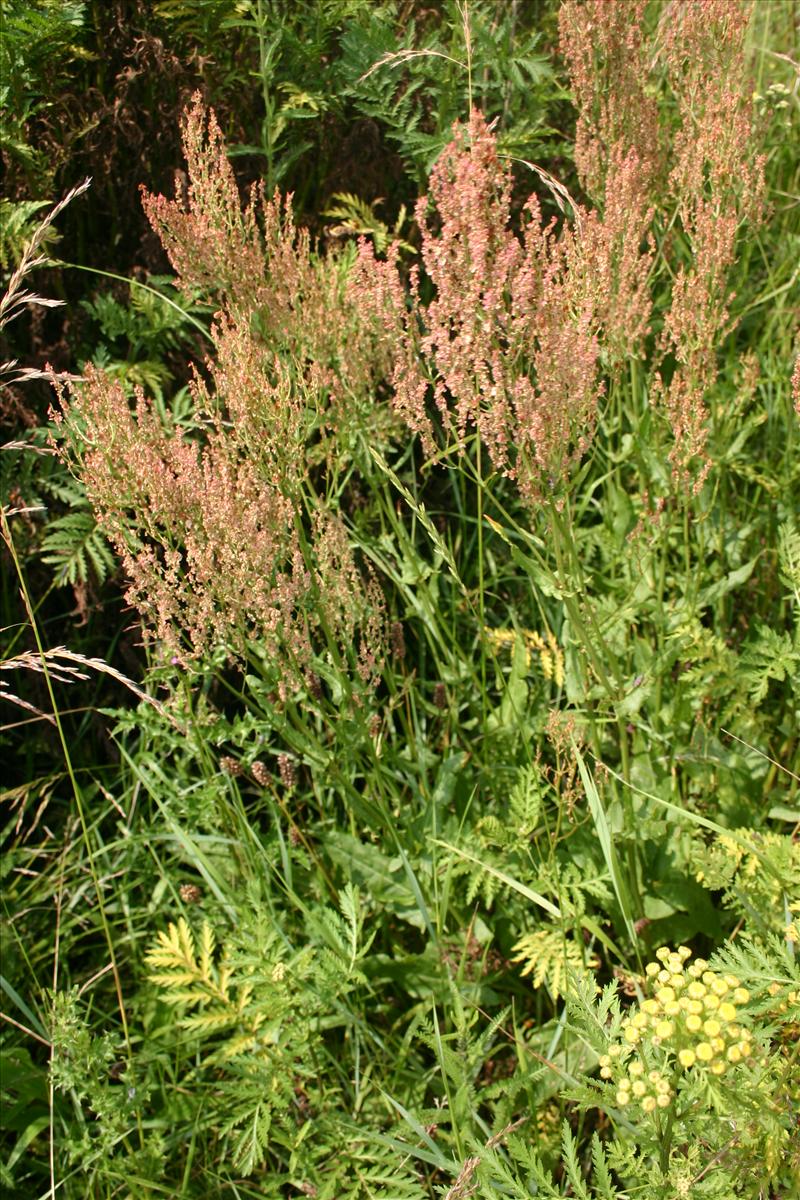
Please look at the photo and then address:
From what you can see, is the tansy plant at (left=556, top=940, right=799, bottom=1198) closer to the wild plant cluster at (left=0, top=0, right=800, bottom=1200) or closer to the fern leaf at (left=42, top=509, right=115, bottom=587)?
the wild plant cluster at (left=0, top=0, right=800, bottom=1200)

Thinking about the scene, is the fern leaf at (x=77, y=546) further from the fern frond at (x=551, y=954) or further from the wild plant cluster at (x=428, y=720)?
the fern frond at (x=551, y=954)

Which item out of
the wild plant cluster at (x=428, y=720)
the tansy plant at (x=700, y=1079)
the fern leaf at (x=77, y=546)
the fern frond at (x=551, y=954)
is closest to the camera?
the tansy plant at (x=700, y=1079)

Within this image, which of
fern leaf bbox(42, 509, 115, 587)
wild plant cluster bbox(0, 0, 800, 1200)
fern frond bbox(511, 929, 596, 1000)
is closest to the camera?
wild plant cluster bbox(0, 0, 800, 1200)

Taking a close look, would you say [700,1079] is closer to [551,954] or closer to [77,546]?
[551,954]

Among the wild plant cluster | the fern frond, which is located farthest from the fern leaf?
the fern frond

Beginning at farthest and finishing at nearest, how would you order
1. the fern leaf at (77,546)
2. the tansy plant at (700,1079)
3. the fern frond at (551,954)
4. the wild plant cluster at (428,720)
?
the fern leaf at (77,546)
the fern frond at (551,954)
the wild plant cluster at (428,720)
the tansy plant at (700,1079)

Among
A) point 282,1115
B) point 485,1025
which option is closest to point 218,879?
point 282,1115

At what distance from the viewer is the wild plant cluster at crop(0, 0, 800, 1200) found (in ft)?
6.60

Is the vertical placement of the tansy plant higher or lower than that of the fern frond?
higher

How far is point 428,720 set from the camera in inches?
124

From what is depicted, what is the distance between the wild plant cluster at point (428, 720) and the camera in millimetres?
2012

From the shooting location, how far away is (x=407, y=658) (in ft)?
10.9

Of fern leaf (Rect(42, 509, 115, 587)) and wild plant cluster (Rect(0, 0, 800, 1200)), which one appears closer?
wild plant cluster (Rect(0, 0, 800, 1200))

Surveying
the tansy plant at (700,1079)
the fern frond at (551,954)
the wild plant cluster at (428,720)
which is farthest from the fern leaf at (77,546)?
the tansy plant at (700,1079)
